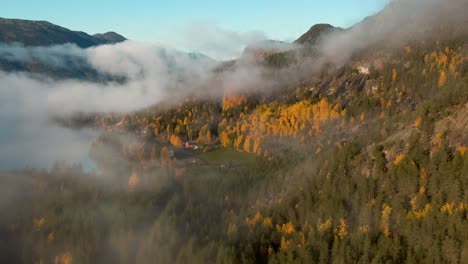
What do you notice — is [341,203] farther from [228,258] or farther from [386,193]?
[228,258]

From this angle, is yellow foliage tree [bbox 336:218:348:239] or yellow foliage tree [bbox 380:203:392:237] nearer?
yellow foliage tree [bbox 380:203:392:237]

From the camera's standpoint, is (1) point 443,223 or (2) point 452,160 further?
(2) point 452,160

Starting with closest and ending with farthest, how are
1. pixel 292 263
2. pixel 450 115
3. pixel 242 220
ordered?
pixel 292 263 < pixel 450 115 < pixel 242 220

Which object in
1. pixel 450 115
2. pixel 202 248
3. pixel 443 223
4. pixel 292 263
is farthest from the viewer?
pixel 450 115

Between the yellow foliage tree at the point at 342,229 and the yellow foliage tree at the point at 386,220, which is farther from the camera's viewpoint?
the yellow foliage tree at the point at 342,229

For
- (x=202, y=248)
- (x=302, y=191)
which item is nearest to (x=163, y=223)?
(x=202, y=248)

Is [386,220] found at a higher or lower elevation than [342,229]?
higher

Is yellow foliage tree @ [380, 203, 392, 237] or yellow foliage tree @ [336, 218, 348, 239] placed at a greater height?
yellow foliage tree @ [380, 203, 392, 237]

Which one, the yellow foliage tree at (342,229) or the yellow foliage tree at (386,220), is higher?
the yellow foliage tree at (386,220)

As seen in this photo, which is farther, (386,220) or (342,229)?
(342,229)

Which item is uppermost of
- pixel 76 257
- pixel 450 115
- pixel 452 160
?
pixel 450 115

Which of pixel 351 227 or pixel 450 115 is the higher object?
pixel 450 115
